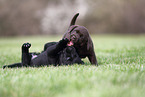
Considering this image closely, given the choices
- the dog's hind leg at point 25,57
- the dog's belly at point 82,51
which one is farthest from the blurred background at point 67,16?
the dog's belly at point 82,51

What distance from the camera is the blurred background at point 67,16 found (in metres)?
21.7

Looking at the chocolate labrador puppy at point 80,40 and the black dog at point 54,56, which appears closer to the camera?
the chocolate labrador puppy at point 80,40

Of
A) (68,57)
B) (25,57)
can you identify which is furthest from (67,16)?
(68,57)

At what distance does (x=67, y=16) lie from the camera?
23781 mm

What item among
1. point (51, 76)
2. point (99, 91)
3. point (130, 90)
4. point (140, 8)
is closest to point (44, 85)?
point (51, 76)

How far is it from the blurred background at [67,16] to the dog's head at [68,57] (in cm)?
1974

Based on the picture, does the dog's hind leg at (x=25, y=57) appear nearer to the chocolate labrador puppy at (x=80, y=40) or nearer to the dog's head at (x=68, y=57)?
the dog's head at (x=68, y=57)

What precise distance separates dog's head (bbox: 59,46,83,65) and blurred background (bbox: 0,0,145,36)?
19.7m

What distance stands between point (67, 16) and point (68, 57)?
68.9ft

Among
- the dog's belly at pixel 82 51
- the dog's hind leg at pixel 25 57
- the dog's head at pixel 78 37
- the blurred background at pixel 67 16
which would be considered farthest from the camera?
the blurred background at pixel 67 16

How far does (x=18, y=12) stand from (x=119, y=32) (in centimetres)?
1463

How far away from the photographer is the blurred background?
71.1ft

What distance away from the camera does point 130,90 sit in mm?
1693

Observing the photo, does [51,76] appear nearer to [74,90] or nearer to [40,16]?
[74,90]
